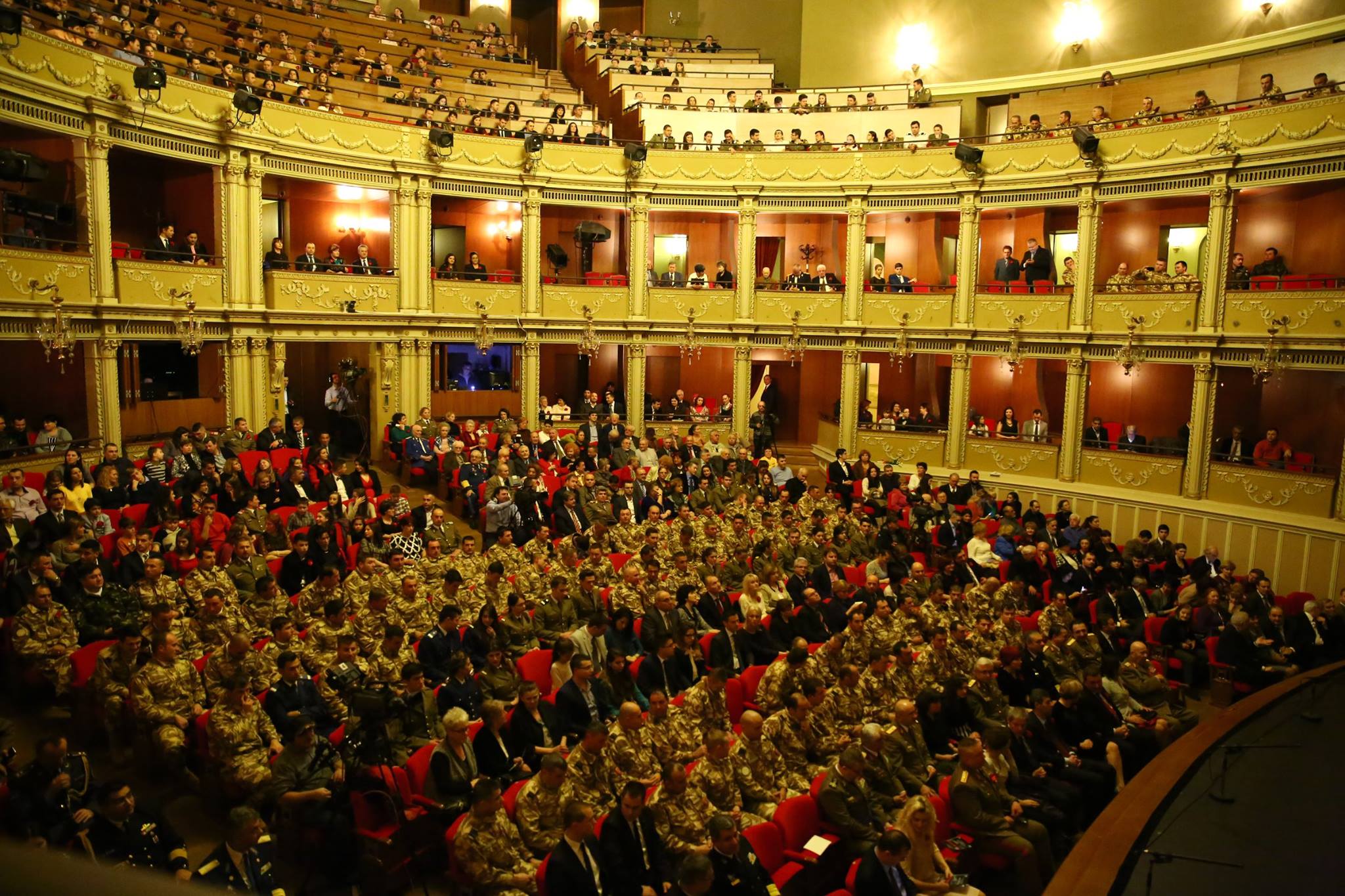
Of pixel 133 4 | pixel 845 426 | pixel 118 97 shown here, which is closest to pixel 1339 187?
Answer: pixel 845 426

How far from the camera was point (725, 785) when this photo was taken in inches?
241

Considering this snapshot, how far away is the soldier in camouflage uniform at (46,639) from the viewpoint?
6.99 meters

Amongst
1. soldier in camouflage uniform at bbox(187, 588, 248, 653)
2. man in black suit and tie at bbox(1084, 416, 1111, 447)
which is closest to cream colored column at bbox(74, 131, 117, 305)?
soldier in camouflage uniform at bbox(187, 588, 248, 653)

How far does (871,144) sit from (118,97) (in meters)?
12.2

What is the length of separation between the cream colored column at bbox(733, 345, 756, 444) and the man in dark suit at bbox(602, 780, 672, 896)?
1320 cm

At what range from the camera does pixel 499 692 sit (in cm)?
721

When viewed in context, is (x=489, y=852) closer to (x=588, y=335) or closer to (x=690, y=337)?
(x=588, y=335)

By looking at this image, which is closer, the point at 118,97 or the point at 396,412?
the point at 118,97

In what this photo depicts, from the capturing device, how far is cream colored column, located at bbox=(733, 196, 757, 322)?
18281mm

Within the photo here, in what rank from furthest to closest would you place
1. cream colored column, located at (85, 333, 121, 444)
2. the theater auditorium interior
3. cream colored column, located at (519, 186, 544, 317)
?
1. cream colored column, located at (519, 186, 544, 317)
2. cream colored column, located at (85, 333, 121, 444)
3. the theater auditorium interior

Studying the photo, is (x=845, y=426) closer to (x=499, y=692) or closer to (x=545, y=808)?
(x=499, y=692)

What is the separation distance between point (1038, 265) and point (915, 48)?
6.92 m

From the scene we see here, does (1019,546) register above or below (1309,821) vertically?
above

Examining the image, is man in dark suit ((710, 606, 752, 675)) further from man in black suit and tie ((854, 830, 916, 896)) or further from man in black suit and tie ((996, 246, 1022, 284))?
man in black suit and tie ((996, 246, 1022, 284))
